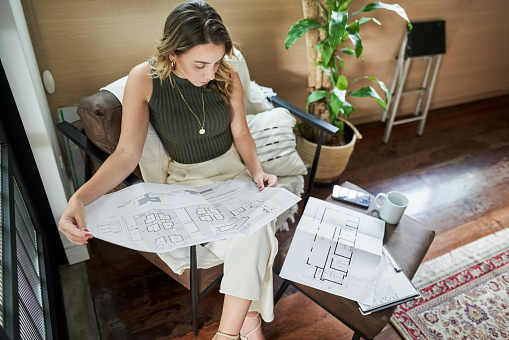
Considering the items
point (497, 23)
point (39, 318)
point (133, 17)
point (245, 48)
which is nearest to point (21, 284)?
point (39, 318)

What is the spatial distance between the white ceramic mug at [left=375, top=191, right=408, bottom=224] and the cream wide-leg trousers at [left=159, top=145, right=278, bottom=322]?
1.48 ft

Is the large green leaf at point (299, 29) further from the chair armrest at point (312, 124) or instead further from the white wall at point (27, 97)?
the white wall at point (27, 97)

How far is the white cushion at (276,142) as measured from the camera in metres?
1.63

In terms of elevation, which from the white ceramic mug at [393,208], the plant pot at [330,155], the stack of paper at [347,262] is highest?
the white ceramic mug at [393,208]

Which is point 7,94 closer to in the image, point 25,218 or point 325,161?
point 25,218

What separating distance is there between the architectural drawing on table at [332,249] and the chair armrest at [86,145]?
2.17 feet

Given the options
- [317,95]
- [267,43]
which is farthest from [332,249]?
[267,43]

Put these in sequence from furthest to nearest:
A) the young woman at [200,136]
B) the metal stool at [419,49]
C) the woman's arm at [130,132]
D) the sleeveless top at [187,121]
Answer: the metal stool at [419,49] < the sleeveless top at [187,121] < the woman's arm at [130,132] < the young woman at [200,136]

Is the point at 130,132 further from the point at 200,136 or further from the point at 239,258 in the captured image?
the point at 239,258

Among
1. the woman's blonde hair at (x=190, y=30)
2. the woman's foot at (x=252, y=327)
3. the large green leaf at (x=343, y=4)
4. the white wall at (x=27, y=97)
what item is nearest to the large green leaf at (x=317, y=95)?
the large green leaf at (x=343, y=4)

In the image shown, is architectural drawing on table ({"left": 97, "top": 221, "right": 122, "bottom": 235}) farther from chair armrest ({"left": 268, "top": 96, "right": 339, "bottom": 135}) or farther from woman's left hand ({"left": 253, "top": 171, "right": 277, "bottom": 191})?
chair armrest ({"left": 268, "top": 96, "right": 339, "bottom": 135})

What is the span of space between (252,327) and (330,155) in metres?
1.10

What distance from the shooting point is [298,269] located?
1.19m

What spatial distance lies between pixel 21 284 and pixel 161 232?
406mm
